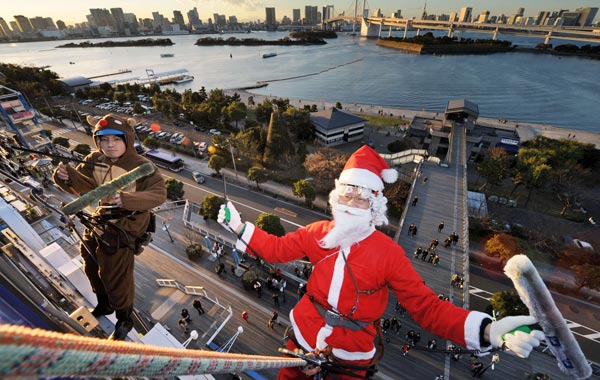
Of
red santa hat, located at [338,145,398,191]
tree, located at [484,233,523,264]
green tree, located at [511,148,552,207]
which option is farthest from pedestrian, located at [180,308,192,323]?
green tree, located at [511,148,552,207]

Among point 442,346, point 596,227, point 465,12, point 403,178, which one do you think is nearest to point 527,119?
point 596,227

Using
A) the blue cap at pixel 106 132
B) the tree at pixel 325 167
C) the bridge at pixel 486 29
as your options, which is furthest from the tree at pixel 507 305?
the bridge at pixel 486 29

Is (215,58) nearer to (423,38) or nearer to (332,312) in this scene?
(423,38)

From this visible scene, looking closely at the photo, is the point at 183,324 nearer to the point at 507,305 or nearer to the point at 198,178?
the point at 507,305

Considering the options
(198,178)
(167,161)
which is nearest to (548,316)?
(198,178)

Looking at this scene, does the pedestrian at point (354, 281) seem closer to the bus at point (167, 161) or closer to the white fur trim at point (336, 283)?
the white fur trim at point (336, 283)

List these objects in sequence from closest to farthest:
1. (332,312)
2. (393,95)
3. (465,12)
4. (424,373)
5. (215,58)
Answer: (332,312) < (424,373) < (393,95) < (215,58) < (465,12)

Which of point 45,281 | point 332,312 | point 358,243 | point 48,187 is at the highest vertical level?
point 358,243

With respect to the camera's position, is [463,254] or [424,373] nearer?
[424,373]
